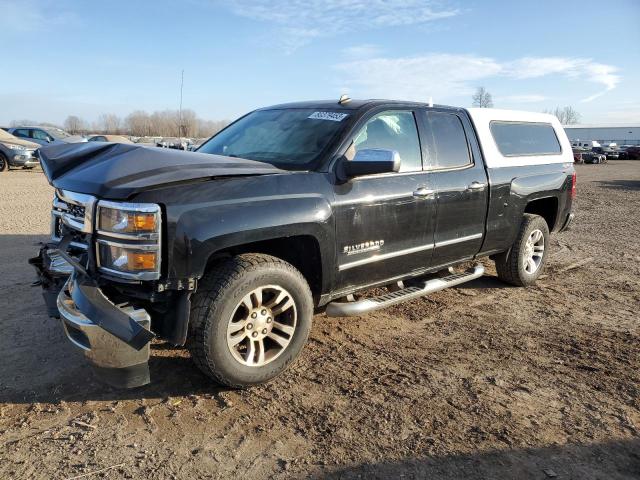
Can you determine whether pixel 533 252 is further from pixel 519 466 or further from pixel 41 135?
pixel 41 135

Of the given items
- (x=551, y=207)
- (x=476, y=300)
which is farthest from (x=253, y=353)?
(x=551, y=207)

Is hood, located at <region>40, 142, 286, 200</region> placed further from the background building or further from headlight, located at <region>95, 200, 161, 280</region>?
the background building

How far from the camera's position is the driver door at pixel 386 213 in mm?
3729

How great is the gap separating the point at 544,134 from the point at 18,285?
6054mm

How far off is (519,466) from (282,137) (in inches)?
112

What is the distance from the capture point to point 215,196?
10.0 ft

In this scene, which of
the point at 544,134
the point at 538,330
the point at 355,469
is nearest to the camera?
the point at 355,469

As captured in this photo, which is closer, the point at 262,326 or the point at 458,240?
the point at 262,326

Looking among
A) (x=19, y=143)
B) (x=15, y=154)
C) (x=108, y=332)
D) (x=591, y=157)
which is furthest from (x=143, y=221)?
(x=591, y=157)

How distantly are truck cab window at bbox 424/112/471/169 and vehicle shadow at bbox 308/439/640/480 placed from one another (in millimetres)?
2498

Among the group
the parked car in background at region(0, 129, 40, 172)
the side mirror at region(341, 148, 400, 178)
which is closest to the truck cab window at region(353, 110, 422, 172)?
the side mirror at region(341, 148, 400, 178)

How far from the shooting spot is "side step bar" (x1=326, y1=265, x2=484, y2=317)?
3.77m

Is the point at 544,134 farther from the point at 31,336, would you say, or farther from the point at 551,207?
the point at 31,336

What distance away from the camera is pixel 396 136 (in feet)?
14.0
